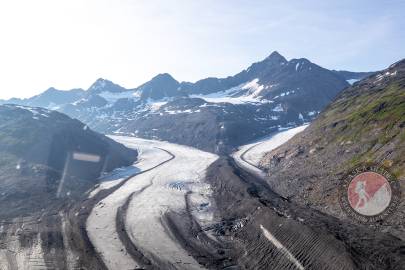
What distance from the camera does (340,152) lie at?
9206 cm

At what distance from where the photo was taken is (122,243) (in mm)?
58281

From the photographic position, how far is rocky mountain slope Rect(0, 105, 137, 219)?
9100 cm

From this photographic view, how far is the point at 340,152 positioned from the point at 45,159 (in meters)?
76.8

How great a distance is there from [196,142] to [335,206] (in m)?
130

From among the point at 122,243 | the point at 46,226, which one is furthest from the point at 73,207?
the point at 122,243

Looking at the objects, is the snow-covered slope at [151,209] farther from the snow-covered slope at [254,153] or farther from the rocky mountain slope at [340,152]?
the rocky mountain slope at [340,152]

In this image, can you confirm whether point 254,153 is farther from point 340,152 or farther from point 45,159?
point 45,159

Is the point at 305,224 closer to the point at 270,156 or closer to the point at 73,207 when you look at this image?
the point at 73,207
